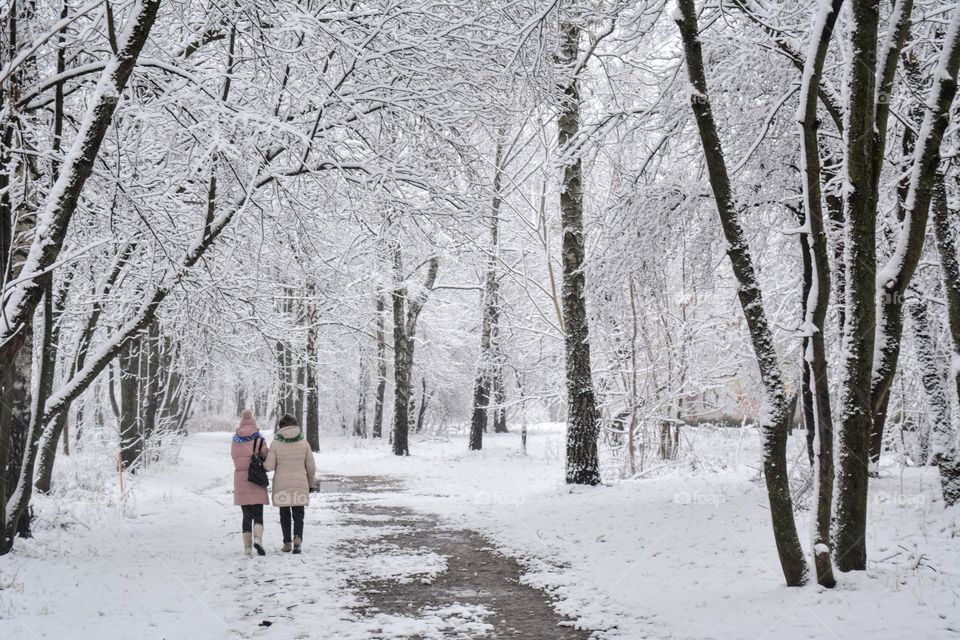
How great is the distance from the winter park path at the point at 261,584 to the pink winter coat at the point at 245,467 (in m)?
0.66

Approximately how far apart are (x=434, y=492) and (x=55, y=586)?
31.9 feet

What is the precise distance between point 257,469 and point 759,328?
583cm

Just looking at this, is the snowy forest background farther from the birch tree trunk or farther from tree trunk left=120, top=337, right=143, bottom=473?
the birch tree trunk

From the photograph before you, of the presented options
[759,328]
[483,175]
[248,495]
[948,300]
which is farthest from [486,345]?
[759,328]

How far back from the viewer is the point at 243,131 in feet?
23.6

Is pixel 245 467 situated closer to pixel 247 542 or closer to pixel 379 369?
pixel 247 542

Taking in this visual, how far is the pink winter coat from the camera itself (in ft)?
26.2

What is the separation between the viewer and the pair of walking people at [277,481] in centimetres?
800

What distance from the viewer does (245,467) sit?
815 centimetres

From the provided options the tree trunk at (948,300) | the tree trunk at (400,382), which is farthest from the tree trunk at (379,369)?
the tree trunk at (948,300)

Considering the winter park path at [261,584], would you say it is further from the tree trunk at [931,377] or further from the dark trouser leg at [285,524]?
the tree trunk at [931,377]

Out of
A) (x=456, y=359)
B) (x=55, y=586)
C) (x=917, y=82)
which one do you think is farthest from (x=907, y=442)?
(x=456, y=359)

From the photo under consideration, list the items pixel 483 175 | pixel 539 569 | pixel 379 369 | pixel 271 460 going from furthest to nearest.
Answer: pixel 379 369
pixel 483 175
pixel 271 460
pixel 539 569

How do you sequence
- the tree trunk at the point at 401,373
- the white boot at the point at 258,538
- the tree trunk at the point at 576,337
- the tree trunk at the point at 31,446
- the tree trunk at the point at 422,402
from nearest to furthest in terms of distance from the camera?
the tree trunk at the point at 31,446, the white boot at the point at 258,538, the tree trunk at the point at 576,337, the tree trunk at the point at 401,373, the tree trunk at the point at 422,402
